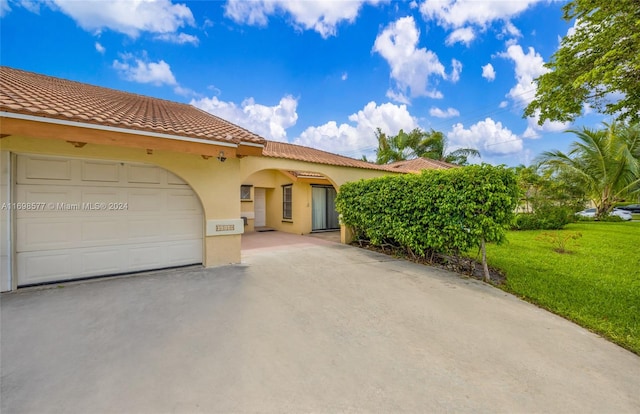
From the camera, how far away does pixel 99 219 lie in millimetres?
5809

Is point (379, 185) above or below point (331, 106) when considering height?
below

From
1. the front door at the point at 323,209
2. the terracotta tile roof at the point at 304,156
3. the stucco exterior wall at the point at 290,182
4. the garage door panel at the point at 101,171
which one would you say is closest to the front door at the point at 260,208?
the stucco exterior wall at the point at 290,182

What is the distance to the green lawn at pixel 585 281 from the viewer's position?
14.1ft

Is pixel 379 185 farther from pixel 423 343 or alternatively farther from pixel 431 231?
pixel 423 343

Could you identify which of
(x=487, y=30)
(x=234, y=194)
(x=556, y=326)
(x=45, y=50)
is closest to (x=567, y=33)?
(x=487, y=30)

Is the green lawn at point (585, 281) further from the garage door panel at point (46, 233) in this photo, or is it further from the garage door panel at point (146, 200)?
the garage door panel at point (46, 233)

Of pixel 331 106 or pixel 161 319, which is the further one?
pixel 331 106

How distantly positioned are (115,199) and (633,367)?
9468 millimetres

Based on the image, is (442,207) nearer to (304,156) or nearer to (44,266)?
(304,156)

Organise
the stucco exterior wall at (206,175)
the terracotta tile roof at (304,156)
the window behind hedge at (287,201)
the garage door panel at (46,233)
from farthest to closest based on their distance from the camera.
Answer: the window behind hedge at (287,201)
the terracotta tile roof at (304,156)
the stucco exterior wall at (206,175)
the garage door panel at (46,233)

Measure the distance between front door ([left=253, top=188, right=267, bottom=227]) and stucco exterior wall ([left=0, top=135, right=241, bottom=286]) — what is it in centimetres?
1018

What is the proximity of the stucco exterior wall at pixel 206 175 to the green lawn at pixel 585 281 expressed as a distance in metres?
7.33

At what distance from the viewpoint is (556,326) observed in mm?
4098

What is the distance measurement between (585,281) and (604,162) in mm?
21561
